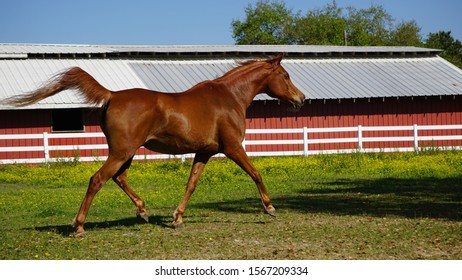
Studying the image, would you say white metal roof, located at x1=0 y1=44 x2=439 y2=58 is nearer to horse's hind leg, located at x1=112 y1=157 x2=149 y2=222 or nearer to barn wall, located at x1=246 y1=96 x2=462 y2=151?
barn wall, located at x1=246 y1=96 x2=462 y2=151

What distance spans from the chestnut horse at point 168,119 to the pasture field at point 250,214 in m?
0.80

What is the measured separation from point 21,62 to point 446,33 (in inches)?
2781

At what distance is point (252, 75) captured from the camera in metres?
12.4

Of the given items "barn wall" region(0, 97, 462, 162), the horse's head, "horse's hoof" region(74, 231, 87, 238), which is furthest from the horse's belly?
"barn wall" region(0, 97, 462, 162)

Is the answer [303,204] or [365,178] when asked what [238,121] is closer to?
[303,204]

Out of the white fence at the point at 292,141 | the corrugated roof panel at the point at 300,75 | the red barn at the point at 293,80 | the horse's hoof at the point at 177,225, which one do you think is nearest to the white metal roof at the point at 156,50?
the red barn at the point at 293,80

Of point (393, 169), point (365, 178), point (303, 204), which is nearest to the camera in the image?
point (303, 204)

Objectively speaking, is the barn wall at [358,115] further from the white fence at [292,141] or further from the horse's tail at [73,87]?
the horse's tail at [73,87]

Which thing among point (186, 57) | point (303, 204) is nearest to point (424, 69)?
point (186, 57)

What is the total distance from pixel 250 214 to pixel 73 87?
4.02 metres

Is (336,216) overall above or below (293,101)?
below

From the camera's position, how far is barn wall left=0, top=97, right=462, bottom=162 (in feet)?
105

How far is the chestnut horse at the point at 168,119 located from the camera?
34.7 feet

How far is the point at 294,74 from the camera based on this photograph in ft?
129
